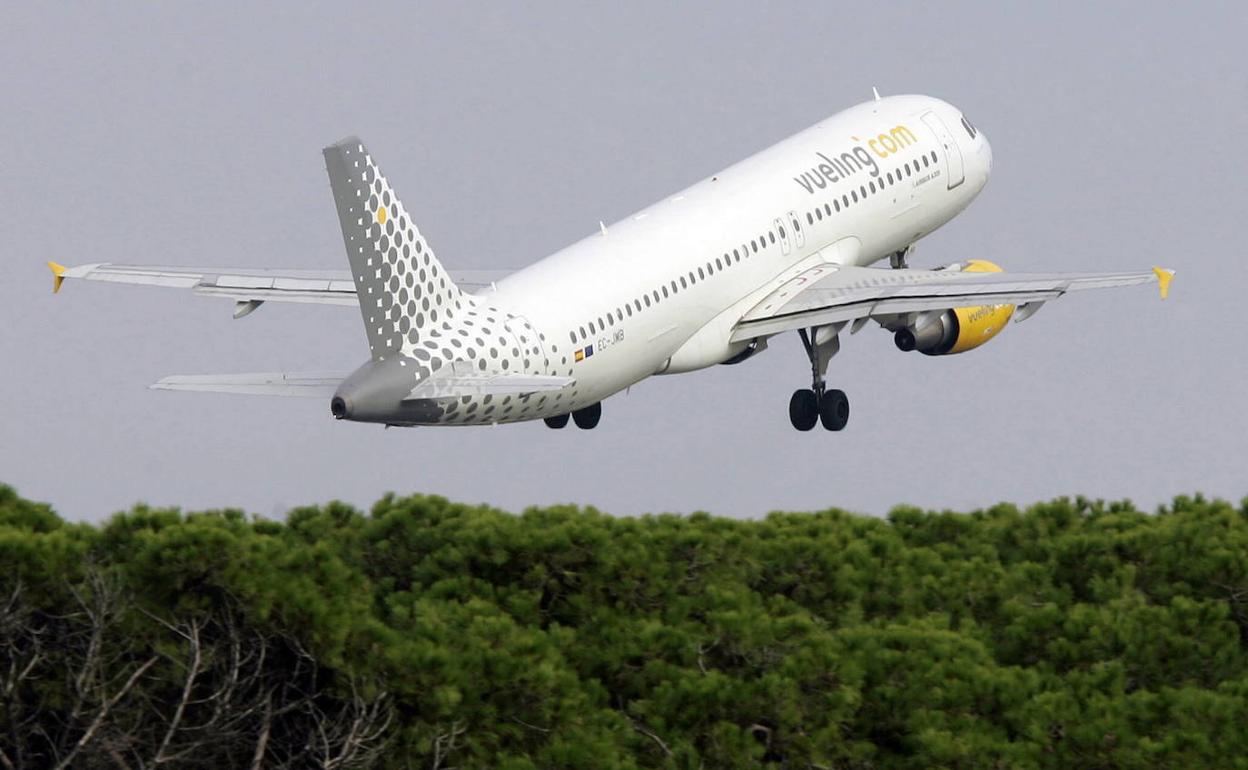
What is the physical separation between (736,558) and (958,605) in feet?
11.4

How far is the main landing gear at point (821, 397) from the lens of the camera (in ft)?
203

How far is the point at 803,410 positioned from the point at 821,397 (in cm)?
55

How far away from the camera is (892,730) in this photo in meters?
38.8

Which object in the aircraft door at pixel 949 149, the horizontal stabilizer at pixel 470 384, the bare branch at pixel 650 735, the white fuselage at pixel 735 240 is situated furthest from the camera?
the aircraft door at pixel 949 149

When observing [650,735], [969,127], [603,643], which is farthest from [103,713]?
[969,127]

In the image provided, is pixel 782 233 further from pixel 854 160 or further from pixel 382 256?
pixel 382 256

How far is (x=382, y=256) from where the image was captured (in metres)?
50.6

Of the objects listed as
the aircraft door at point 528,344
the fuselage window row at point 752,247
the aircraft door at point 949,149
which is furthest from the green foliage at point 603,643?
the aircraft door at point 949,149

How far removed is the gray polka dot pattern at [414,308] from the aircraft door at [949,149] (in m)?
17.0

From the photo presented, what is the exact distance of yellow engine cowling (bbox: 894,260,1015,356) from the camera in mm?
62594

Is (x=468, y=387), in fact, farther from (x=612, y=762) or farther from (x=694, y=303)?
(x=612, y=762)

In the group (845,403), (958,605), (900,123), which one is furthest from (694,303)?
(958,605)

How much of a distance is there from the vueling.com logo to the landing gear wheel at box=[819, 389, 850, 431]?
4336mm

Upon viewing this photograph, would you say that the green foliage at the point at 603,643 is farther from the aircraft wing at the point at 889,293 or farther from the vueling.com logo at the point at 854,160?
the vueling.com logo at the point at 854,160
